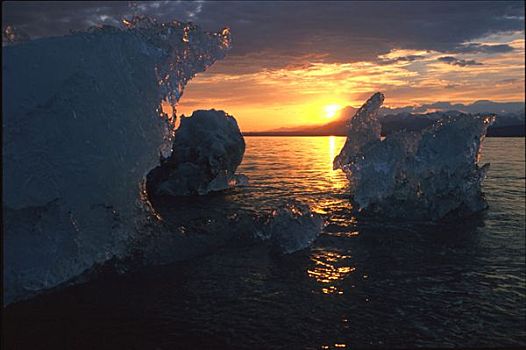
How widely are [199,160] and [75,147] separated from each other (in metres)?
13.1

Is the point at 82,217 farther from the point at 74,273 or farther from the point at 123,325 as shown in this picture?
the point at 123,325

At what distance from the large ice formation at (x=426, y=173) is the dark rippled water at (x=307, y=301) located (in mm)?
3836

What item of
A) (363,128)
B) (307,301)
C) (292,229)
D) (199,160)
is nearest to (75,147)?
(292,229)

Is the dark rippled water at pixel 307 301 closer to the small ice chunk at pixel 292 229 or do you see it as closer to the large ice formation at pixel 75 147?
the small ice chunk at pixel 292 229

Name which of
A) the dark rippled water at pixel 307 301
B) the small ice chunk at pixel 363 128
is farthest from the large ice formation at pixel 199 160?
the dark rippled water at pixel 307 301

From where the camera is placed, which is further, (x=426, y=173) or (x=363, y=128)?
(x=363, y=128)

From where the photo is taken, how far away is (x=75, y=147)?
371 inches

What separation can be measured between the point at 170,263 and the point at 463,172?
12531 millimetres

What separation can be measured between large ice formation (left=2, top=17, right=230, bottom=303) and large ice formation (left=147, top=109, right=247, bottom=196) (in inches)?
413

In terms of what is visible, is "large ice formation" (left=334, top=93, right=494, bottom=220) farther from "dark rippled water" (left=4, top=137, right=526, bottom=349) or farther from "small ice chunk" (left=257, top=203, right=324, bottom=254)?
"small ice chunk" (left=257, top=203, right=324, bottom=254)

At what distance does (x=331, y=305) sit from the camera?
7797 millimetres

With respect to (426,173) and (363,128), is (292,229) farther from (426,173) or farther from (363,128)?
(363,128)

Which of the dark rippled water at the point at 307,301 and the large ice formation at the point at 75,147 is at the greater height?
the large ice formation at the point at 75,147

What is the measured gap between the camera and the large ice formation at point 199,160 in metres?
22.1
